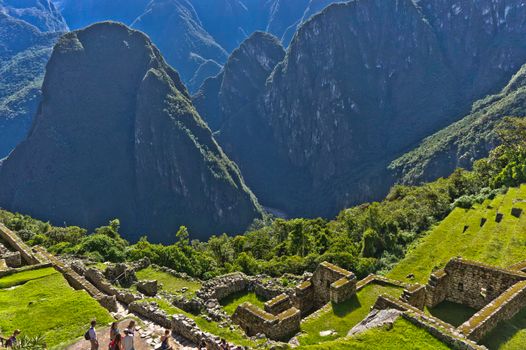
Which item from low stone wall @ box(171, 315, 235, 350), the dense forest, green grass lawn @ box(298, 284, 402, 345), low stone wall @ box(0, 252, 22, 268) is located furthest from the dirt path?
the dense forest

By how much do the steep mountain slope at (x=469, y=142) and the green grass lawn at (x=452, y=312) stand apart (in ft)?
473

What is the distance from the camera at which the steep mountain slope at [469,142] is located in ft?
529

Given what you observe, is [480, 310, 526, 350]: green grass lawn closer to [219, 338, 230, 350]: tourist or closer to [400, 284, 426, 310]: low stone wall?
[400, 284, 426, 310]: low stone wall

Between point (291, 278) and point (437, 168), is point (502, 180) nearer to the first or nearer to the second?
point (291, 278)

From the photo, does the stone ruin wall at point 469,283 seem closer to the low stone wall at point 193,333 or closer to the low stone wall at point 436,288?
the low stone wall at point 436,288

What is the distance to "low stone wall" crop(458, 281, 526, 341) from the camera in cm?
1424

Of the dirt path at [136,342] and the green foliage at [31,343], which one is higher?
the green foliage at [31,343]

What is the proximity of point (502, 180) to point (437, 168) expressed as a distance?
398 feet

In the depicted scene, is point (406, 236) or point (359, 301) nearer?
point (359, 301)

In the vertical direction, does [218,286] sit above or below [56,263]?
below

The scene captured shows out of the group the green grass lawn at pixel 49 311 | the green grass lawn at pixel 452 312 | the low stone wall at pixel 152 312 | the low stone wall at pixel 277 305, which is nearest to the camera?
the green grass lawn at pixel 49 311

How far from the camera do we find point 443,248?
42094 millimetres

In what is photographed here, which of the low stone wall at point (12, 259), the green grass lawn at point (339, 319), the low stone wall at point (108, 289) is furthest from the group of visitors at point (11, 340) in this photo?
the low stone wall at point (12, 259)

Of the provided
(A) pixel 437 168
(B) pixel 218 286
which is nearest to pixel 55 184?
(A) pixel 437 168
